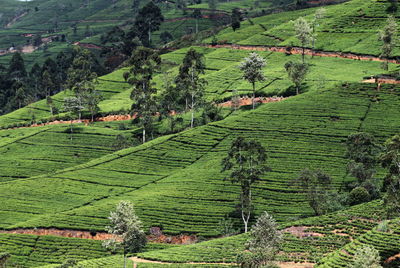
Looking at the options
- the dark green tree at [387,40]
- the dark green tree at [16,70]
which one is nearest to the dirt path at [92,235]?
the dark green tree at [387,40]

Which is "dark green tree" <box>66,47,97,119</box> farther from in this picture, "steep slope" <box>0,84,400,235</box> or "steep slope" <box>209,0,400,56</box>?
"steep slope" <box>209,0,400,56</box>

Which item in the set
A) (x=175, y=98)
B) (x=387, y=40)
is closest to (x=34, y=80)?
(x=175, y=98)

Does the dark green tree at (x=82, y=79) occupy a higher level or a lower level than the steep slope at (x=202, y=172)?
higher

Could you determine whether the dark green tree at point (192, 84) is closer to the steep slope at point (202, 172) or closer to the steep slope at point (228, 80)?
the steep slope at point (228, 80)

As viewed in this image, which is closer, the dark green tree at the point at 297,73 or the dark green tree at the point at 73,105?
the dark green tree at the point at 297,73

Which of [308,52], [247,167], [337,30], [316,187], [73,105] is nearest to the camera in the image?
[316,187]

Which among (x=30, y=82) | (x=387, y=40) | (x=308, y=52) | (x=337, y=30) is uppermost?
(x=337, y=30)

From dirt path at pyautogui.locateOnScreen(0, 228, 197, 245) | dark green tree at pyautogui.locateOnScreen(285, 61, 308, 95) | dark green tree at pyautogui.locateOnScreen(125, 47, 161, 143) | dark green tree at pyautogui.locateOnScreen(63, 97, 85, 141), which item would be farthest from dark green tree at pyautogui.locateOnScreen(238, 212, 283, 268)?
dark green tree at pyautogui.locateOnScreen(63, 97, 85, 141)

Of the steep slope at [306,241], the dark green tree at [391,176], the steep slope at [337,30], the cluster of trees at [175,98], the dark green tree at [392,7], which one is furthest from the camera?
the dark green tree at [392,7]

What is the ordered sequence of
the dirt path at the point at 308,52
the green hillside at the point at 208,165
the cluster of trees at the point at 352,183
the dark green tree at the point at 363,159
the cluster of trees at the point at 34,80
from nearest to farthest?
the green hillside at the point at 208,165 < the cluster of trees at the point at 352,183 < the dark green tree at the point at 363,159 < the dirt path at the point at 308,52 < the cluster of trees at the point at 34,80

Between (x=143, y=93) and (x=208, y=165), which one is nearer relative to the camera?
(x=208, y=165)

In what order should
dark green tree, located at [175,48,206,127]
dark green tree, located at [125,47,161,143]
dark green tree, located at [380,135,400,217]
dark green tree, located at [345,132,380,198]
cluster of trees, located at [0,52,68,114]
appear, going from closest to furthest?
dark green tree, located at [380,135,400,217], dark green tree, located at [345,132,380,198], dark green tree, located at [125,47,161,143], dark green tree, located at [175,48,206,127], cluster of trees, located at [0,52,68,114]

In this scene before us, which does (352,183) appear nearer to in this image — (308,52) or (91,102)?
(91,102)

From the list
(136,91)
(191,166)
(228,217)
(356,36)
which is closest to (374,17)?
(356,36)
